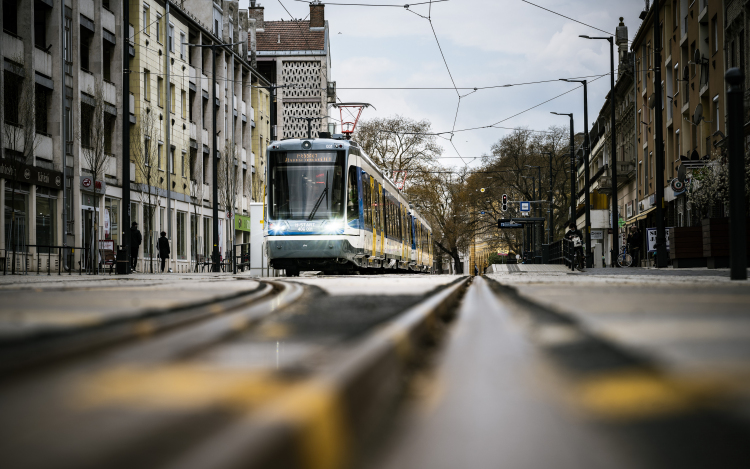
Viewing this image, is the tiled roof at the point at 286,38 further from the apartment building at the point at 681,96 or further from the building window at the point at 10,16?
the building window at the point at 10,16

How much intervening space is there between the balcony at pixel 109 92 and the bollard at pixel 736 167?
96.5 feet

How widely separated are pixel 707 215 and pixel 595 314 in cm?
2890

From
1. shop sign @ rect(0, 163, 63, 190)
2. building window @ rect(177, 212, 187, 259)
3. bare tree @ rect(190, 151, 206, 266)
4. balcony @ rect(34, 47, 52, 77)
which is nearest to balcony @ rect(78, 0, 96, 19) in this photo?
balcony @ rect(34, 47, 52, 77)

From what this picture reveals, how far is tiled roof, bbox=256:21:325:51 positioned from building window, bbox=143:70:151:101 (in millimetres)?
36911

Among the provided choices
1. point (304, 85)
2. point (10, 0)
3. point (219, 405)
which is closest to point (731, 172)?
point (219, 405)

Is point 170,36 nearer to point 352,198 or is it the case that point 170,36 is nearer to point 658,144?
point 658,144

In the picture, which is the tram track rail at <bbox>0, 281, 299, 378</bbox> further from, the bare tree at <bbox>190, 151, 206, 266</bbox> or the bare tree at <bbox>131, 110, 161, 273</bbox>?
the bare tree at <bbox>190, 151, 206, 266</bbox>

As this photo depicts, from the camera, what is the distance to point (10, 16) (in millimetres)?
26625

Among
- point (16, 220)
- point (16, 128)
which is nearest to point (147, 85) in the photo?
point (16, 220)

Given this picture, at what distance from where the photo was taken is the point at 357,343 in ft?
4.70

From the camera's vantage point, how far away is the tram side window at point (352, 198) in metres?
18.5

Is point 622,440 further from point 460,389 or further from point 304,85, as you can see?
point 304,85

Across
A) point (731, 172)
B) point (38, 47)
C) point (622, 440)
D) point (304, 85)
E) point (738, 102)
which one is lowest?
point (622, 440)

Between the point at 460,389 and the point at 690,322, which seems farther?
the point at 690,322
